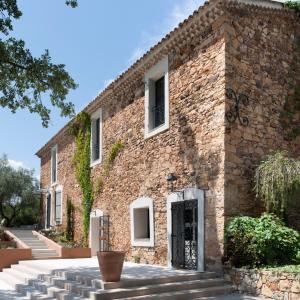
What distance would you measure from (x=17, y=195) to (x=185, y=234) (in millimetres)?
19415

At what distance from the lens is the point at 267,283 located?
26.7ft

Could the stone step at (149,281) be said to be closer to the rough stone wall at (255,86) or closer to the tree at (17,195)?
the rough stone wall at (255,86)

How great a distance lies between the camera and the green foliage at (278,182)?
9.09m

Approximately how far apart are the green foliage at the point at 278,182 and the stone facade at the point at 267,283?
161cm

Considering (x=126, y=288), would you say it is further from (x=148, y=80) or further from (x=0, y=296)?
(x=148, y=80)

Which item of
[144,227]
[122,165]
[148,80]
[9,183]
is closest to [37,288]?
[144,227]

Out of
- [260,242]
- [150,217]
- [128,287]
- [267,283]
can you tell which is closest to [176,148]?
[150,217]

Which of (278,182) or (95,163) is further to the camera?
(95,163)

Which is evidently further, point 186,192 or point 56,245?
point 56,245

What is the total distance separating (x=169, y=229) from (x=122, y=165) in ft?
11.9

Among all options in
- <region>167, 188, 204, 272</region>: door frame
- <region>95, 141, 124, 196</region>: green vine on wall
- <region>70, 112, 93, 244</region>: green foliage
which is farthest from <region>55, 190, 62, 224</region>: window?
<region>167, 188, 204, 272</region>: door frame

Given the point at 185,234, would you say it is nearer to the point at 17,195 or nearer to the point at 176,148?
the point at 176,148

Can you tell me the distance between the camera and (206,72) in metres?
10.2

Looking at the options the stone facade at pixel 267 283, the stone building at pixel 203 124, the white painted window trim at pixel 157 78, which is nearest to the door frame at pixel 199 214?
the stone building at pixel 203 124
